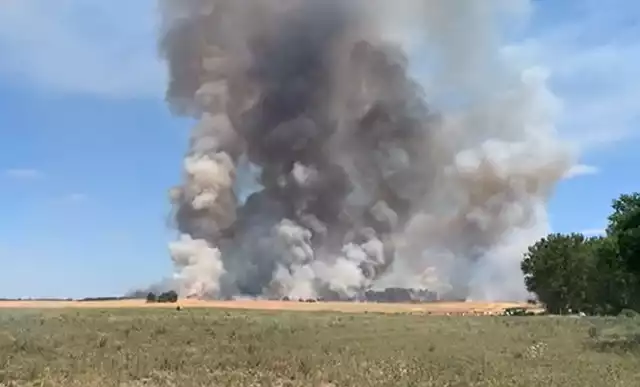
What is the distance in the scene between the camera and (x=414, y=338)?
36906 millimetres

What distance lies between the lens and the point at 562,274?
101m

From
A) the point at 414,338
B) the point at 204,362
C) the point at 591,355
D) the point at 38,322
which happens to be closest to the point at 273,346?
the point at 204,362

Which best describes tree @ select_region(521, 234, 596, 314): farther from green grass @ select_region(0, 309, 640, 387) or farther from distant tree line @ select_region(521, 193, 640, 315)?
green grass @ select_region(0, 309, 640, 387)

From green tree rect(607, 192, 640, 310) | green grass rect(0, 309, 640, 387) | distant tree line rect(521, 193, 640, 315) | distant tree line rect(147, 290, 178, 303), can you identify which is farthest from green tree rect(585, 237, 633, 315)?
distant tree line rect(147, 290, 178, 303)

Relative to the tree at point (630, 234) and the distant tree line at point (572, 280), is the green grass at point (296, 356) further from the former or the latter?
the distant tree line at point (572, 280)

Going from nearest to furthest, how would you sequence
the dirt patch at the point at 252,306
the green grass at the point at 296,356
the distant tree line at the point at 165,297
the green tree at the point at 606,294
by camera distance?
the green grass at the point at 296,356
the dirt patch at the point at 252,306
the green tree at the point at 606,294
the distant tree line at the point at 165,297

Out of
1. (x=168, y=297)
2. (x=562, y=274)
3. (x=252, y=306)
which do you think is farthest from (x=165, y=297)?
(x=562, y=274)

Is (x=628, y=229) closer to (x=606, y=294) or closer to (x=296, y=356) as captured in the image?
(x=296, y=356)

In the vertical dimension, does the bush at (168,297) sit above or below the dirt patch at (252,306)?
above

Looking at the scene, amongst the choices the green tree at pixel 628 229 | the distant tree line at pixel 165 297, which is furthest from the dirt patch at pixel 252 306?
the green tree at pixel 628 229

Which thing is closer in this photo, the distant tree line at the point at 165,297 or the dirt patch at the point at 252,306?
the dirt patch at the point at 252,306

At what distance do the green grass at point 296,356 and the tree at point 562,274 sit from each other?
195 feet

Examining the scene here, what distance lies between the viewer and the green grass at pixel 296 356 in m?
21.2

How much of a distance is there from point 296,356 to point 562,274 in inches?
3174
